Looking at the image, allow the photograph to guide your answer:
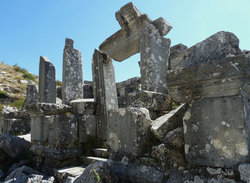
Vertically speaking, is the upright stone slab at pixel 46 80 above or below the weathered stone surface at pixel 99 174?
above

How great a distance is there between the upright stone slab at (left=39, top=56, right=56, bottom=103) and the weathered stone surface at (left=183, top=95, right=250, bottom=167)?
568cm

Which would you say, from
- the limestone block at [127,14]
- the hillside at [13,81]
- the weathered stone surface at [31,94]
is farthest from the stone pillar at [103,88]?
the hillside at [13,81]

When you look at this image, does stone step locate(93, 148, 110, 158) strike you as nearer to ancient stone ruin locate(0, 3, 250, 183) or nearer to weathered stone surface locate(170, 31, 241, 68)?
ancient stone ruin locate(0, 3, 250, 183)

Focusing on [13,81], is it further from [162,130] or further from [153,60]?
[162,130]

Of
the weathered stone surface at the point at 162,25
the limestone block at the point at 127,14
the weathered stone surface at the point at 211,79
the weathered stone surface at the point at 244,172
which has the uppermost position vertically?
the limestone block at the point at 127,14

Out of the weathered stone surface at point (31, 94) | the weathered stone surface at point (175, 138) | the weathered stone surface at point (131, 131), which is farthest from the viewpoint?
the weathered stone surface at point (31, 94)

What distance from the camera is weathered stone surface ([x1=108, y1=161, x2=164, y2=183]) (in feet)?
6.50

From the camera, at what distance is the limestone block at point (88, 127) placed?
409cm

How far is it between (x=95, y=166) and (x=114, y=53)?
561 centimetres

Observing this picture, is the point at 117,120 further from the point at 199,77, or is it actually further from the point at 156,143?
the point at 199,77

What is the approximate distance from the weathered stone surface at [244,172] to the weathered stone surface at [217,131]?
0.06 metres

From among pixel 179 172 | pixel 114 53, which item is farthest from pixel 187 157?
pixel 114 53

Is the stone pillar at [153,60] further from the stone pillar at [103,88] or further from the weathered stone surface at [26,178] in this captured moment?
the weathered stone surface at [26,178]

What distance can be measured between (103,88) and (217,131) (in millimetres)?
2854
